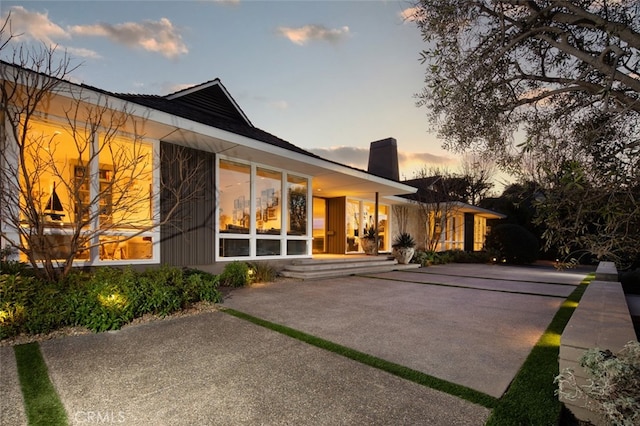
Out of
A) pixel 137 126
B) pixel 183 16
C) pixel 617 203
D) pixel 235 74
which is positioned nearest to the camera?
pixel 617 203

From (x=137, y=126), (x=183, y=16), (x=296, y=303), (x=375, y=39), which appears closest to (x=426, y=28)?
(x=375, y=39)

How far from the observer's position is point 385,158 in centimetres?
1981

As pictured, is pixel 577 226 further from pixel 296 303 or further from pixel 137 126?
pixel 137 126

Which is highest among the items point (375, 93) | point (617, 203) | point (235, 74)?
point (235, 74)

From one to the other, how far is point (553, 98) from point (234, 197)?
6.83 meters

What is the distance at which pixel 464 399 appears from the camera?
8.34 ft

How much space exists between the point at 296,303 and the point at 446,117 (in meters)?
4.01

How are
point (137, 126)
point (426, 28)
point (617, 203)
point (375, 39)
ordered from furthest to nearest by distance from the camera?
1. point (137, 126)
2. point (375, 39)
3. point (426, 28)
4. point (617, 203)

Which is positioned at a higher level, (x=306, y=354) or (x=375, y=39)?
(x=375, y=39)

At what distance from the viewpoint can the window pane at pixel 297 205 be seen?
32.1ft

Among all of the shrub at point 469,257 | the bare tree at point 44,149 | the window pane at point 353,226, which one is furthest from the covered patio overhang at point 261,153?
the shrub at point 469,257

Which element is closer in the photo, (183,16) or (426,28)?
(426,28)

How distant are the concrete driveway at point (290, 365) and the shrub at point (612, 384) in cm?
62

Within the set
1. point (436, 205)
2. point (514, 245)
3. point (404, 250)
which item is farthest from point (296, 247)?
point (514, 245)
